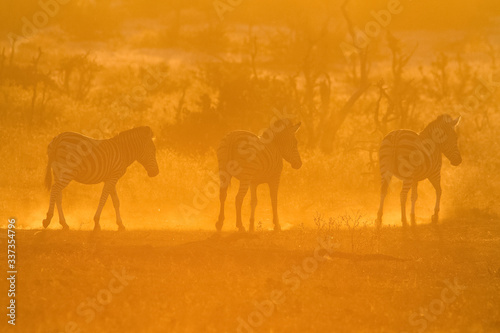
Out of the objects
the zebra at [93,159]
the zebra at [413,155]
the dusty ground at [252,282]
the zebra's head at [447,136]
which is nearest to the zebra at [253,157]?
the dusty ground at [252,282]

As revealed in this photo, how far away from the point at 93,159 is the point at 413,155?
6.06 m

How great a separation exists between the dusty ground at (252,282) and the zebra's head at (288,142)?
164 cm

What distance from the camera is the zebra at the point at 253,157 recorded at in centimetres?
1365

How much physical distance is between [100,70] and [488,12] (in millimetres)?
32511

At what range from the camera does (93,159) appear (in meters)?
13.6

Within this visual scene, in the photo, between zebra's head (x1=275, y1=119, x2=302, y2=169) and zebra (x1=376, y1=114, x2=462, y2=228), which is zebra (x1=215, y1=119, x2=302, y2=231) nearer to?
zebra's head (x1=275, y1=119, x2=302, y2=169)

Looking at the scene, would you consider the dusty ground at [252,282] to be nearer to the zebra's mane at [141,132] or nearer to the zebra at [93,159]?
the zebra at [93,159]

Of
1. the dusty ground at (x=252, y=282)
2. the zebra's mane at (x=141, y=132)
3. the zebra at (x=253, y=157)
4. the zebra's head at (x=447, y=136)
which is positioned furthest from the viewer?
the zebra's head at (x=447, y=136)

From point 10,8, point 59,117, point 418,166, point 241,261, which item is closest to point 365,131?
point 59,117

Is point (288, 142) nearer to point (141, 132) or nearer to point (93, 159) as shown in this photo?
point (141, 132)

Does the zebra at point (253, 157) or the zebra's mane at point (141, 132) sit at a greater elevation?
the zebra's mane at point (141, 132)

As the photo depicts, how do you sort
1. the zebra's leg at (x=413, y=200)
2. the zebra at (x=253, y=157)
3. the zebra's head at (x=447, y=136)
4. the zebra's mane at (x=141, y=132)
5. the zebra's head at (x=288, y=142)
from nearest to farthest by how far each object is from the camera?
the zebra at (x=253, y=157), the zebra's mane at (x=141, y=132), the zebra's head at (x=288, y=142), the zebra's leg at (x=413, y=200), the zebra's head at (x=447, y=136)

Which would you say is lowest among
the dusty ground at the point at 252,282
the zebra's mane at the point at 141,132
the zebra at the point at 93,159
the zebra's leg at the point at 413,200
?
the dusty ground at the point at 252,282

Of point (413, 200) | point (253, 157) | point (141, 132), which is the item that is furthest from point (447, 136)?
point (141, 132)
